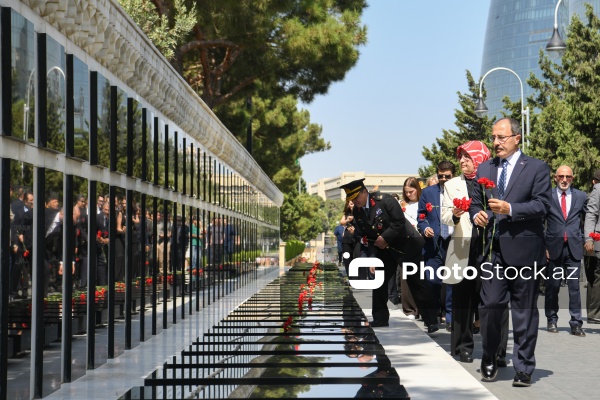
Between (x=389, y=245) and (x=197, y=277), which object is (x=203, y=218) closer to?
(x=197, y=277)

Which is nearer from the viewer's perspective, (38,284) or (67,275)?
(38,284)

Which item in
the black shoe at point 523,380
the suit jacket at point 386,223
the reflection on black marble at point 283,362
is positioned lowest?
the black shoe at point 523,380

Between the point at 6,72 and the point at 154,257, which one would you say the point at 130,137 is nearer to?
the point at 154,257

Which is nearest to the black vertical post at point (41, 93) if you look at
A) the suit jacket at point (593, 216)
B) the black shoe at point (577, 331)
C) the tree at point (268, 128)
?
the black shoe at point (577, 331)

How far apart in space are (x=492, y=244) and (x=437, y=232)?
4329 millimetres

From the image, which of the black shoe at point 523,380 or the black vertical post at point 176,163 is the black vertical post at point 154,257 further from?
the black shoe at point 523,380

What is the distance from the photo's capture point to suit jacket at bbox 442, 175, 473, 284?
10641 millimetres

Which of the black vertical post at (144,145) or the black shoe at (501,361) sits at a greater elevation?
the black vertical post at (144,145)

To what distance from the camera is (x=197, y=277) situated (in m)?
17.1

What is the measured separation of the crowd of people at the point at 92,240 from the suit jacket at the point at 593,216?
496 cm

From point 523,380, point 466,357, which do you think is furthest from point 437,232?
point 523,380

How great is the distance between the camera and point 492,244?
9.33 meters

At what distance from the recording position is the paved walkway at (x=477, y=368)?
849cm

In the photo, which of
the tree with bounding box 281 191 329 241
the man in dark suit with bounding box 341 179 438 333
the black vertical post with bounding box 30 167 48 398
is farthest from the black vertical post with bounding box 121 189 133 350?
the tree with bounding box 281 191 329 241
